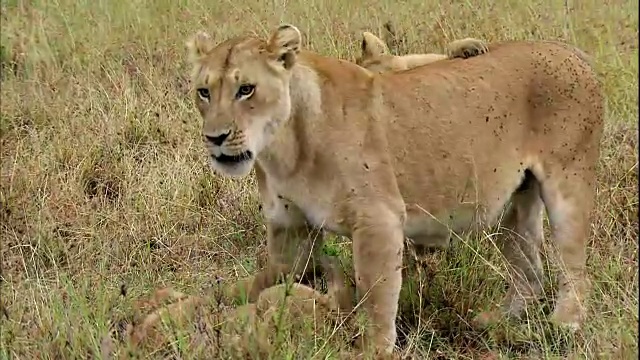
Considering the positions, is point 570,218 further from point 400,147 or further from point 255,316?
point 255,316

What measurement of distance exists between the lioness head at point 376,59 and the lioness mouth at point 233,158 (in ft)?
5.04

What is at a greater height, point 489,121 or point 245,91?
point 245,91

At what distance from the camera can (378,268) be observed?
3453 mm

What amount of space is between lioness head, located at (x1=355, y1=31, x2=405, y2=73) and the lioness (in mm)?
730

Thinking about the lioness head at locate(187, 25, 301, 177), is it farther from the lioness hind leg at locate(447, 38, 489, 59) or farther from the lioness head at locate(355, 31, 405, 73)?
the lioness head at locate(355, 31, 405, 73)

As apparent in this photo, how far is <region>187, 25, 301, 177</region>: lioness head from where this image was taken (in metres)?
3.19

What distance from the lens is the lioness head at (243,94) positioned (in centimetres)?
319

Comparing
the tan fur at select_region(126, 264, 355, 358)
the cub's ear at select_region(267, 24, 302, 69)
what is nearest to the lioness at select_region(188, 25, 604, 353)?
the cub's ear at select_region(267, 24, 302, 69)

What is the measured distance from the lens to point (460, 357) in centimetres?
374

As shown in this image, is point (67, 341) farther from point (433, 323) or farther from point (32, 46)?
point (32, 46)

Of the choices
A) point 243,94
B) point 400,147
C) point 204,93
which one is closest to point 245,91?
point 243,94

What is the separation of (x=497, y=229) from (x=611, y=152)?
3.13 feet

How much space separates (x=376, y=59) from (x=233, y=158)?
1.70 meters

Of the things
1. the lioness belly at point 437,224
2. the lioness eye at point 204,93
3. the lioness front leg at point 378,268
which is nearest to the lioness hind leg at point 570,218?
the lioness belly at point 437,224
